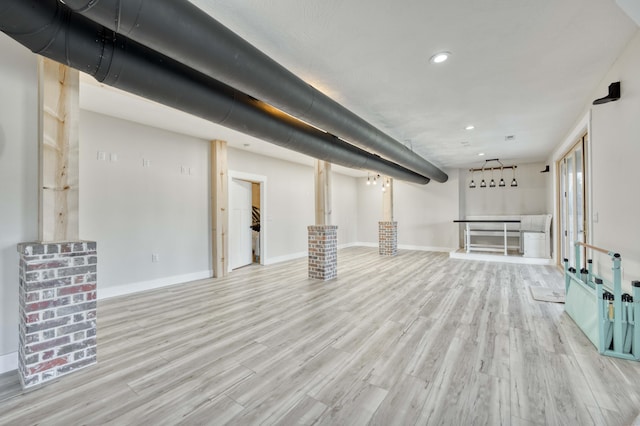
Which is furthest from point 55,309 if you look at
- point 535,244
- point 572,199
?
point 535,244

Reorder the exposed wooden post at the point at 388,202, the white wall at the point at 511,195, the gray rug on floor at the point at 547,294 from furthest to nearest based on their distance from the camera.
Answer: the exposed wooden post at the point at 388,202 < the white wall at the point at 511,195 < the gray rug on floor at the point at 547,294

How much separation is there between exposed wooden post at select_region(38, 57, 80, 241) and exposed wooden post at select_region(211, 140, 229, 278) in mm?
2893

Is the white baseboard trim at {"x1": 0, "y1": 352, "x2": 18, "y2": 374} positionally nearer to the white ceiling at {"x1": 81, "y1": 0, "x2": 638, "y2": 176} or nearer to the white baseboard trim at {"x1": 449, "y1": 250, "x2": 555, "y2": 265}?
the white ceiling at {"x1": 81, "y1": 0, "x2": 638, "y2": 176}

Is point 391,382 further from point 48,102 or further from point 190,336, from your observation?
point 48,102

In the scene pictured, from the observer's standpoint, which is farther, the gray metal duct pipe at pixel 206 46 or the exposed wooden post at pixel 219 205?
the exposed wooden post at pixel 219 205

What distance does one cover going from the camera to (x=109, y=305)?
139 inches

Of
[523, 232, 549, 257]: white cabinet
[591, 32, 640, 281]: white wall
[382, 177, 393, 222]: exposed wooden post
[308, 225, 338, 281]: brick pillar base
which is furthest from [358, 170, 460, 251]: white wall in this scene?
[591, 32, 640, 281]: white wall

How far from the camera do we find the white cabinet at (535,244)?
631cm

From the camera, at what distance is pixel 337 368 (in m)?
2.09

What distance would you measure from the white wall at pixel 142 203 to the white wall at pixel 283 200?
A: 3.64 feet

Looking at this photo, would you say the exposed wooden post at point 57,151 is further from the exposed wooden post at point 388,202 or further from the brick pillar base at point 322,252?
the exposed wooden post at point 388,202

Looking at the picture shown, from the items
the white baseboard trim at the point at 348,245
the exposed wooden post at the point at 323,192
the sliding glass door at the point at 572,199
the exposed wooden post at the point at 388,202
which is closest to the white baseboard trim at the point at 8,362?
the exposed wooden post at the point at 323,192

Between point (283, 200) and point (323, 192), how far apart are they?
6.90 feet

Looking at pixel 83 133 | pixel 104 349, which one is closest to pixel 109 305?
pixel 104 349
